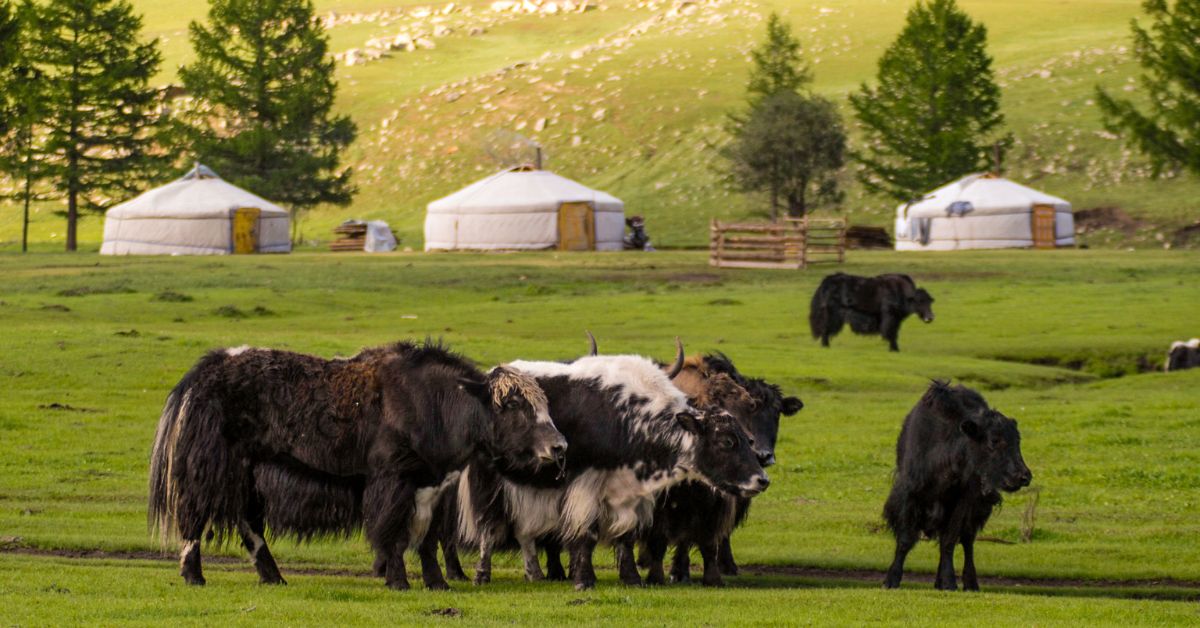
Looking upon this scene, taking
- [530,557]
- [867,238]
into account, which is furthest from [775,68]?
[530,557]

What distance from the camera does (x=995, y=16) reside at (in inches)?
5044

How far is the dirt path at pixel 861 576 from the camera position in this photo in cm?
1153

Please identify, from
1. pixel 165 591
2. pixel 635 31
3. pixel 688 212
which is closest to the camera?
pixel 165 591

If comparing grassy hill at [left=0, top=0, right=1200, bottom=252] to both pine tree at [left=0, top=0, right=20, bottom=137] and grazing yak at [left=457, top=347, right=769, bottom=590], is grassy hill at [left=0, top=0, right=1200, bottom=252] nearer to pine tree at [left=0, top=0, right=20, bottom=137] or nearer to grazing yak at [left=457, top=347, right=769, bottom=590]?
pine tree at [left=0, top=0, right=20, bottom=137]

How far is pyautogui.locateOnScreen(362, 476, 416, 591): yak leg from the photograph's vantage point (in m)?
10.2

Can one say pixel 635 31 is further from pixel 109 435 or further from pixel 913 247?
pixel 109 435

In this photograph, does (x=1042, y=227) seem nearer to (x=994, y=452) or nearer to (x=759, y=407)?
(x=759, y=407)

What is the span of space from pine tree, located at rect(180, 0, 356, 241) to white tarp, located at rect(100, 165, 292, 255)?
418 inches

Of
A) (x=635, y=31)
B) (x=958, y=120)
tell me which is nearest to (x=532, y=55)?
(x=635, y=31)

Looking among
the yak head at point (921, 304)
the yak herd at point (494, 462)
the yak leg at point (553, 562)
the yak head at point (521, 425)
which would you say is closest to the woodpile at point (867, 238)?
the yak head at point (921, 304)

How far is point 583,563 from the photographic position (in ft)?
34.8

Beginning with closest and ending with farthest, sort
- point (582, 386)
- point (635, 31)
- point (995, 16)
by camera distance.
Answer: point (582, 386), point (995, 16), point (635, 31)

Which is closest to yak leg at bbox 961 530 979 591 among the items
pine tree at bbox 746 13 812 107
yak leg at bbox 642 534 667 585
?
yak leg at bbox 642 534 667 585

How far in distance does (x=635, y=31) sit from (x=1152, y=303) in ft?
376
